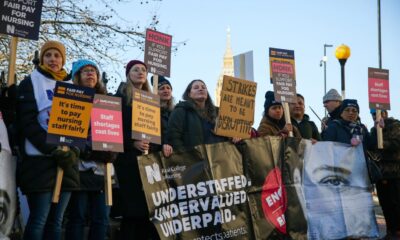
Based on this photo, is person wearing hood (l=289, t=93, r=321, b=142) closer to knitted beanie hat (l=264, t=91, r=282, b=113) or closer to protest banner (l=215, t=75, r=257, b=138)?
knitted beanie hat (l=264, t=91, r=282, b=113)

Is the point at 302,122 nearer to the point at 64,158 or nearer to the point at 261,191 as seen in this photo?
the point at 261,191

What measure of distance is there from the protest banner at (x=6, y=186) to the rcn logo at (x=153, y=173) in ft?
4.52

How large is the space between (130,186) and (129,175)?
0.12 meters

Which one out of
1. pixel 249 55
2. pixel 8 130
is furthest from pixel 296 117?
pixel 8 130

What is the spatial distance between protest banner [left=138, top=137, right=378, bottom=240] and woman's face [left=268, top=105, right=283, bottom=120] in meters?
0.55

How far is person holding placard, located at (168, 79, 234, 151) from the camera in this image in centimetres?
653

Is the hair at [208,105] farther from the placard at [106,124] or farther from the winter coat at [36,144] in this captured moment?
the winter coat at [36,144]

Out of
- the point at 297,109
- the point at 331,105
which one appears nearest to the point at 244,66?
the point at 297,109

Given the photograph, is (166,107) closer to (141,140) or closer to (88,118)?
(141,140)

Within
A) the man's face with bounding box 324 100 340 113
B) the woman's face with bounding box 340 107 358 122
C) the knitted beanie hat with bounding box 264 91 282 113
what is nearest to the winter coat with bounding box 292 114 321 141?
the woman's face with bounding box 340 107 358 122

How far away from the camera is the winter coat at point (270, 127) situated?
7.69 metres

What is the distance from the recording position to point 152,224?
250 inches

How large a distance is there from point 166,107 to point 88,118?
176 cm

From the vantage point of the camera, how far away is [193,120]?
6.63 metres
